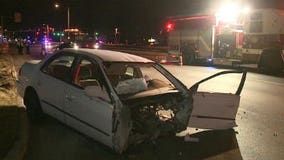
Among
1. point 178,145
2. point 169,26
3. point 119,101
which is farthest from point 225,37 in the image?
point 119,101

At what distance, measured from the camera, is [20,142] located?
654cm

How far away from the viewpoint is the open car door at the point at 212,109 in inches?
282

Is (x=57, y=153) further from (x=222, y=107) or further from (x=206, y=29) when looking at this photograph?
(x=206, y=29)

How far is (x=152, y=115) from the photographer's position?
6.66 meters

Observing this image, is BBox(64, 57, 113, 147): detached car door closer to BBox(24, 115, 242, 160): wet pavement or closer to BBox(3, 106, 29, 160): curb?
BBox(24, 115, 242, 160): wet pavement

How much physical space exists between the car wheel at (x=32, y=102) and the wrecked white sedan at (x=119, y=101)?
0.02 metres

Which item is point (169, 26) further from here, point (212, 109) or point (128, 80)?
point (128, 80)

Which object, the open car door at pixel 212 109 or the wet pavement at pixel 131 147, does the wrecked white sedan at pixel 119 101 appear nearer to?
the open car door at pixel 212 109

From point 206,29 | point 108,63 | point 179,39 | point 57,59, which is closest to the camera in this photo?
point 108,63

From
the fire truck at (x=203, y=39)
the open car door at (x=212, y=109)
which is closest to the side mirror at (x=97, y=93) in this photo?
the open car door at (x=212, y=109)

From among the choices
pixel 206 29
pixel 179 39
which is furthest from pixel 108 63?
pixel 179 39

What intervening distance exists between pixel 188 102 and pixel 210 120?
0.58 meters

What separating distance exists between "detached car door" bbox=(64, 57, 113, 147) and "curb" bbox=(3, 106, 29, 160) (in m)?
0.74

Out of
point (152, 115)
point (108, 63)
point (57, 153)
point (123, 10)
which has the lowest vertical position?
point (57, 153)
